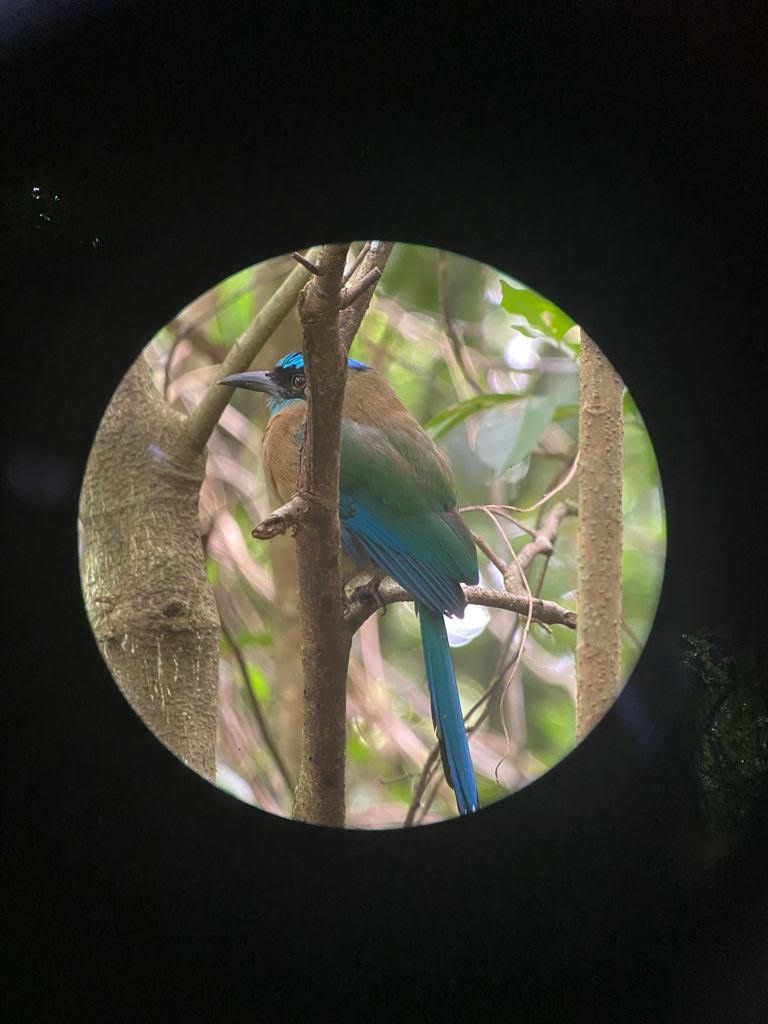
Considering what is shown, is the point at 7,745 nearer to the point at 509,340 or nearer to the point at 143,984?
the point at 143,984

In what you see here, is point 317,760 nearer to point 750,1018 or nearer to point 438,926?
point 438,926

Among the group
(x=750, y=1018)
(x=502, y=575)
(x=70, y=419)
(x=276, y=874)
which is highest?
(x=70, y=419)

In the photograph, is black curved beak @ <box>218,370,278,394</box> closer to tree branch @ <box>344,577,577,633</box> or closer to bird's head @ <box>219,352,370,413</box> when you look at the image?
bird's head @ <box>219,352,370,413</box>

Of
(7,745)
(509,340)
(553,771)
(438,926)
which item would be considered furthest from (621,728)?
(7,745)

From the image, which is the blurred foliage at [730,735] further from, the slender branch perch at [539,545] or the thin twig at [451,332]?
the thin twig at [451,332]

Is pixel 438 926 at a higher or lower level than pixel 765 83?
lower

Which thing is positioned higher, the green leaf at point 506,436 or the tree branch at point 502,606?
the green leaf at point 506,436

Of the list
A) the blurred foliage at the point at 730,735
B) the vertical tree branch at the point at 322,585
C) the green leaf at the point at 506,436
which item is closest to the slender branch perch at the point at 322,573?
the vertical tree branch at the point at 322,585

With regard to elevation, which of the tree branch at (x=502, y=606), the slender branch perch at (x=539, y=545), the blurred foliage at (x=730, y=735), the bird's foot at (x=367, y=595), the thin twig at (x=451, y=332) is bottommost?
the blurred foliage at (x=730, y=735)
